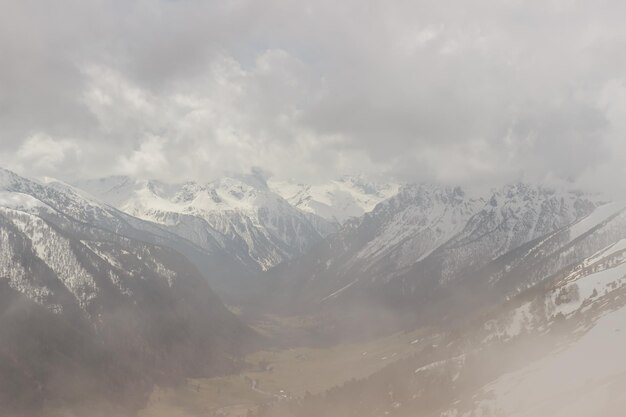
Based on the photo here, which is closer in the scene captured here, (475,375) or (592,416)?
(592,416)

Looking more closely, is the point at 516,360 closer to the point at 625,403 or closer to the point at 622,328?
the point at 622,328

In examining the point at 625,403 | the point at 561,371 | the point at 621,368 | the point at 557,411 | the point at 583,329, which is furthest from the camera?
the point at 583,329

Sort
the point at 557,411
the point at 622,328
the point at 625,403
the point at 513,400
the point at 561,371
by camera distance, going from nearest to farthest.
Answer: the point at 625,403, the point at 557,411, the point at 513,400, the point at 561,371, the point at 622,328

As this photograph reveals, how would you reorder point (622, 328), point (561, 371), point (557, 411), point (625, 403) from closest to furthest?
point (625, 403) < point (557, 411) < point (561, 371) < point (622, 328)

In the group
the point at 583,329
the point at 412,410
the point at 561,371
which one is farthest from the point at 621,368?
the point at 412,410

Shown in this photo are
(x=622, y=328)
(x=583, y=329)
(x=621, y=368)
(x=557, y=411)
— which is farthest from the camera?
(x=583, y=329)

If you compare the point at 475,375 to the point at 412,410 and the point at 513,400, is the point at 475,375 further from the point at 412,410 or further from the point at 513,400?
the point at 513,400

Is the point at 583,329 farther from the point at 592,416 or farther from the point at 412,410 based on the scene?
the point at 592,416

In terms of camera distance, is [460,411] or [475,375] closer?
[460,411]

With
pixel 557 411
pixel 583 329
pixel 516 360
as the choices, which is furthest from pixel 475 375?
pixel 557 411
